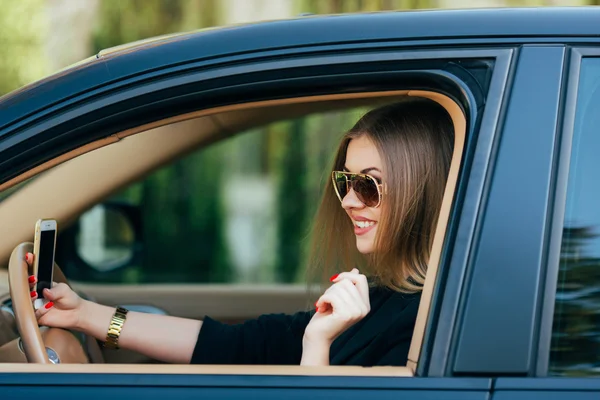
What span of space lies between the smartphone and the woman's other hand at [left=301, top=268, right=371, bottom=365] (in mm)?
501

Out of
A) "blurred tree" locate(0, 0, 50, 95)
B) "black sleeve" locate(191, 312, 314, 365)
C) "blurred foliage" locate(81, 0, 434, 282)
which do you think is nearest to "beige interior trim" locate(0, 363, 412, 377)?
"black sleeve" locate(191, 312, 314, 365)

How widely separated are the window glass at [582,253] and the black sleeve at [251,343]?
0.83 meters

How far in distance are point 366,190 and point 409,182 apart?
82 mm

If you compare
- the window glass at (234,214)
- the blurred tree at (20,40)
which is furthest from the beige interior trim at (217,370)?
the blurred tree at (20,40)

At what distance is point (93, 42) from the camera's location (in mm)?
5395

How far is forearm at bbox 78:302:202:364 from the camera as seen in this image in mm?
1892

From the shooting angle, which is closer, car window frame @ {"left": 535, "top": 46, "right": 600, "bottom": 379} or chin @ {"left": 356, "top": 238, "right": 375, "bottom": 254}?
car window frame @ {"left": 535, "top": 46, "right": 600, "bottom": 379}

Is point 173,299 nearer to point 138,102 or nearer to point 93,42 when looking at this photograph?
point 138,102

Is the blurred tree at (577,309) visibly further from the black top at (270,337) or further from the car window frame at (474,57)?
the black top at (270,337)

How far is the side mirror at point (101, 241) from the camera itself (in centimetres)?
351

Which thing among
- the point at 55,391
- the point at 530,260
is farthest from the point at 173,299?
the point at 530,260

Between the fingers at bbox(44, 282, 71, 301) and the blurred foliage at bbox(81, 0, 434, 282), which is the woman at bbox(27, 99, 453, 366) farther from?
the blurred foliage at bbox(81, 0, 434, 282)

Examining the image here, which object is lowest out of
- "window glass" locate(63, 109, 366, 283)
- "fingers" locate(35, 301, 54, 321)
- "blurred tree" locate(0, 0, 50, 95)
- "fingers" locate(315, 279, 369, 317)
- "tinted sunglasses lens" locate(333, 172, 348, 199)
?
"fingers" locate(35, 301, 54, 321)

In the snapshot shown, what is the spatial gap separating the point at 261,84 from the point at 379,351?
0.52 metres
